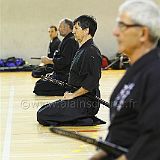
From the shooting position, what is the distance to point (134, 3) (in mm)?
2021

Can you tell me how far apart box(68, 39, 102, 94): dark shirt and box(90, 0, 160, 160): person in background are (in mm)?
3536

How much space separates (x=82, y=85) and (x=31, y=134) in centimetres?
99

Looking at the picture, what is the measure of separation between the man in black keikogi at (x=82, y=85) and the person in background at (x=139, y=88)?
356cm

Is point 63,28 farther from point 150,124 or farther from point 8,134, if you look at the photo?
point 150,124

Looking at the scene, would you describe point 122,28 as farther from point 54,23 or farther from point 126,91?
point 54,23

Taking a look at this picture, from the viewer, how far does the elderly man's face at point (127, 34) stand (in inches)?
79.1

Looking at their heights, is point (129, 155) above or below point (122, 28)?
below

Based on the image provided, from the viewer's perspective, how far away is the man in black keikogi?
5.72 meters

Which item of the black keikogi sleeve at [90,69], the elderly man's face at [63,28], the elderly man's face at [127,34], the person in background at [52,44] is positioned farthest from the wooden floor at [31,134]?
the elderly man's face at [127,34]

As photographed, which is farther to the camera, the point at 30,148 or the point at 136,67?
the point at 30,148

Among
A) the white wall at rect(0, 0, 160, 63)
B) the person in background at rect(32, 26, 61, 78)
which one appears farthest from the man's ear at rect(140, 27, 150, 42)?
the white wall at rect(0, 0, 160, 63)

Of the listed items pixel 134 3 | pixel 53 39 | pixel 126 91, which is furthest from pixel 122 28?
pixel 53 39

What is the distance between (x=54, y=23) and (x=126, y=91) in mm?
12813

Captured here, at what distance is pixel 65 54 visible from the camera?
798 cm
